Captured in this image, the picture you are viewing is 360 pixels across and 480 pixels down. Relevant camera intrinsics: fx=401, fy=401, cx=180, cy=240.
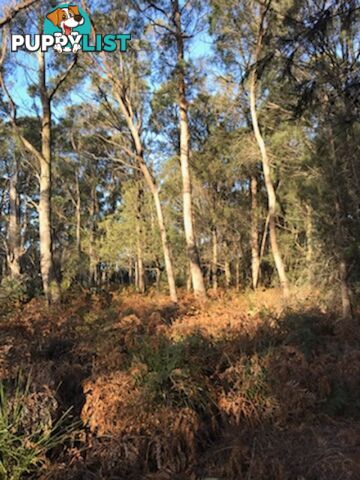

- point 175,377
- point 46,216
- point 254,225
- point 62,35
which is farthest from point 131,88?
point 175,377

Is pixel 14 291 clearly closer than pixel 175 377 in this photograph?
No

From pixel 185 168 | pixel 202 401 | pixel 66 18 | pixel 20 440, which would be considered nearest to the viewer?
pixel 20 440

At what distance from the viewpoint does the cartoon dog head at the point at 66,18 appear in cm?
1156

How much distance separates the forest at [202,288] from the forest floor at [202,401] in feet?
0.07

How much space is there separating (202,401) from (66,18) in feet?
39.1

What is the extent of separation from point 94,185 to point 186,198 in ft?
68.0

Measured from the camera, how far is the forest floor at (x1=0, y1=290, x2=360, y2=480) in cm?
348

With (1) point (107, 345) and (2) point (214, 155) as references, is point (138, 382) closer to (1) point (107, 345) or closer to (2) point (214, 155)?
(1) point (107, 345)

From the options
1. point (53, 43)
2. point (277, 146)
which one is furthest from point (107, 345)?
point (277, 146)

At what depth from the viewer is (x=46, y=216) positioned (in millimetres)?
11453

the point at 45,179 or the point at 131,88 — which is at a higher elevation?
the point at 131,88

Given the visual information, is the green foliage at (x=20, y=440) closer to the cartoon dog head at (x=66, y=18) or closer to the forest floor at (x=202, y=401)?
the forest floor at (x=202, y=401)

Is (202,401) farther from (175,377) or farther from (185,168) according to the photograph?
(185,168)

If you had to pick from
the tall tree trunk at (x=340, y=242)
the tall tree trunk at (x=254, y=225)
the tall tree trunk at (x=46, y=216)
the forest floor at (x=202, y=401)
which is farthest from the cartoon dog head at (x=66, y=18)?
→ the tall tree trunk at (x=254, y=225)
